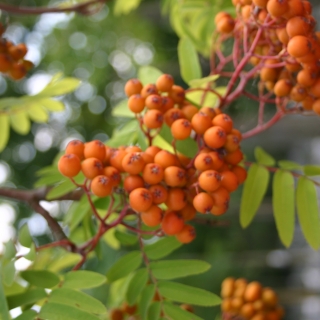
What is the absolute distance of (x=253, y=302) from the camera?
0.92 m

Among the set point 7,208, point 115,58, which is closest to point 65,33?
point 115,58

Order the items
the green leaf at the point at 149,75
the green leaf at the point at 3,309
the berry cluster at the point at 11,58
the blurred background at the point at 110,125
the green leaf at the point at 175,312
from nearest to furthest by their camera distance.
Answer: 1. the green leaf at the point at 3,309
2. the green leaf at the point at 175,312
3. the berry cluster at the point at 11,58
4. the green leaf at the point at 149,75
5. the blurred background at the point at 110,125

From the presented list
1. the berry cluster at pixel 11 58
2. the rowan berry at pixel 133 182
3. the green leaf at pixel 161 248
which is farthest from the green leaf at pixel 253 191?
the berry cluster at pixel 11 58

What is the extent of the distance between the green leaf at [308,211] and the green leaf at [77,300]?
350mm

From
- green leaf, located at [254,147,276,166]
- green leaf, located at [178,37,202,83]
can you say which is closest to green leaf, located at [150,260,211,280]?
green leaf, located at [254,147,276,166]

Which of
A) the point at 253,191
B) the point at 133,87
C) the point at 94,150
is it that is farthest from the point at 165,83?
the point at 253,191

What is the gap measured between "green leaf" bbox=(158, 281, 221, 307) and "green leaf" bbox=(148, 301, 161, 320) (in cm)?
2

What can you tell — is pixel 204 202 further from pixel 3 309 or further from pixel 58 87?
pixel 58 87

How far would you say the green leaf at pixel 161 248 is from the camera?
697 mm

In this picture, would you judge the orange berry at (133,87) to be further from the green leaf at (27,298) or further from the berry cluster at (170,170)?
the green leaf at (27,298)

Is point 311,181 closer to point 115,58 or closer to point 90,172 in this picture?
point 90,172

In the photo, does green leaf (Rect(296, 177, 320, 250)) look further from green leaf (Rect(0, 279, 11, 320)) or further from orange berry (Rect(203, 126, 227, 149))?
green leaf (Rect(0, 279, 11, 320))

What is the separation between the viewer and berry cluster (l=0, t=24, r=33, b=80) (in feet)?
2.36

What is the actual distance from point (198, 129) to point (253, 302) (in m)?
0.55
